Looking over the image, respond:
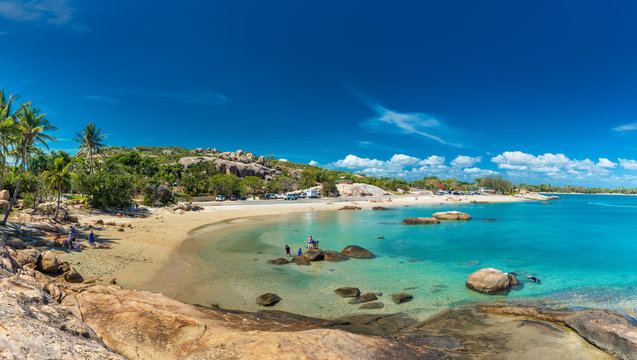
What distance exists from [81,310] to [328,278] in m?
13.9

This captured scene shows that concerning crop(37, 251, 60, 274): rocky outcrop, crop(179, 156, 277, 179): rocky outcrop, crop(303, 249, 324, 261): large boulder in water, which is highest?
crop(179, 156, 277, 179): rocky outcrop

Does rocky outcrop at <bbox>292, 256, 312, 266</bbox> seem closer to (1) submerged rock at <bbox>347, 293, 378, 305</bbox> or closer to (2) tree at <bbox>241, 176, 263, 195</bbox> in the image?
(1) submerged rock at <bbox>347, 293, 378, 305</bbox>

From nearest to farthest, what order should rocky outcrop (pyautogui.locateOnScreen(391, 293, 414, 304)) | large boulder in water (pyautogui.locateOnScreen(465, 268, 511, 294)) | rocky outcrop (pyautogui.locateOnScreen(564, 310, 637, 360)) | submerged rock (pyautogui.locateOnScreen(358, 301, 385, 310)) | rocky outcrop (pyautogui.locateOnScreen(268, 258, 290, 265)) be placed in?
1. rocky outcrop (pyautogui.locateOnScreen(564, 310, 637, 360))
2. submerged rock (pyautogui.locateOnScreen(358, 301, 385, 310))
3. rocky outcrop (pyautogui.locateOnScreen(391, 293, 414, 304))
4. large boulder in water (pyautogui.locateOnScreen(465, 268, 511, 294))
5. rocky outcrop (pyautogui.locateOnScreen(268, 258, 290, 265))

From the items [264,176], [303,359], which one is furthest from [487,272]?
[264,176]

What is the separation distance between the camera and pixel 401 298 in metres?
16.0

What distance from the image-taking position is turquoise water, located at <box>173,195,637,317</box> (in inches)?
640

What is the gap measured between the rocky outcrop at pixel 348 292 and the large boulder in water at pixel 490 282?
7.47 meters

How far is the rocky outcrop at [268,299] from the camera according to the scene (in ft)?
49.4

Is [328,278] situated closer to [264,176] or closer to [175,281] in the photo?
[175,281]

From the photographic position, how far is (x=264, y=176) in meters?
122

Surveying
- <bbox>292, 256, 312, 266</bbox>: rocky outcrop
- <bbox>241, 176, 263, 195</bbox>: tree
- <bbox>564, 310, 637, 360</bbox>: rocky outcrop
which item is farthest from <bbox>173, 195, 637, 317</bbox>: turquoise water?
<bbox>241, 176, 263, 195</bbox>: tree

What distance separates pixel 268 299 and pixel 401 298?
7.48m

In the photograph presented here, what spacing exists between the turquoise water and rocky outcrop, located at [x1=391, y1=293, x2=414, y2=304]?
332 millimetres

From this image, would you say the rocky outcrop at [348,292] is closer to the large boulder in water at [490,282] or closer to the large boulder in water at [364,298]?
the large boulder in water at [364,298]
